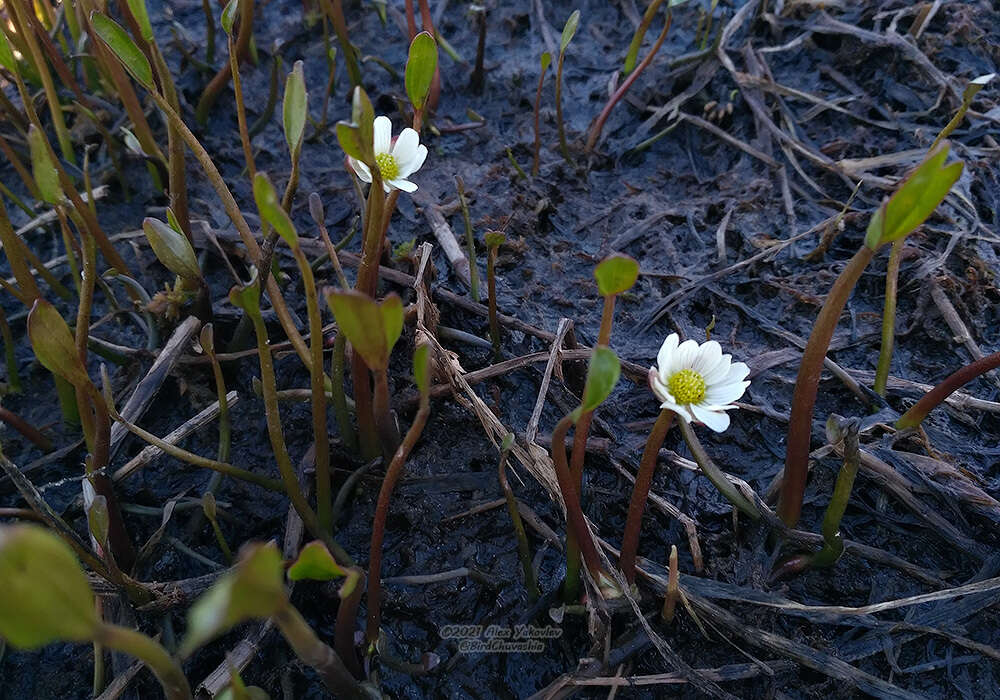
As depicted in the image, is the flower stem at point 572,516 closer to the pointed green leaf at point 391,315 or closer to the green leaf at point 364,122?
the pointed green leaf at point 391,315

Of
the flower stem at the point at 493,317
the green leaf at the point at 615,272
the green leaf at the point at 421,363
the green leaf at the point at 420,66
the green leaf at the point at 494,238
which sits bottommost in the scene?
the flower stem at the point at 493,317

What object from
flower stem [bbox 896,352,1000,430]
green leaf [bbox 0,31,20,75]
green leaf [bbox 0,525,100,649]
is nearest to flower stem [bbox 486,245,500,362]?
flower stem [bbox 896,352,1000,430]

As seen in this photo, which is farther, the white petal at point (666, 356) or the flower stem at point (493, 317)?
the flower stem at point (493, 317)

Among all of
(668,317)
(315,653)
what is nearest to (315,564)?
(315,653)

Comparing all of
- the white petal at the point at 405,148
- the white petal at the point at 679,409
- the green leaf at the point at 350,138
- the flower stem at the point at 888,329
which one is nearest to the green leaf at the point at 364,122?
the green leaf at the point at 350,138

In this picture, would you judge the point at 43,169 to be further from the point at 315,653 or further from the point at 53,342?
the point at 315,653
